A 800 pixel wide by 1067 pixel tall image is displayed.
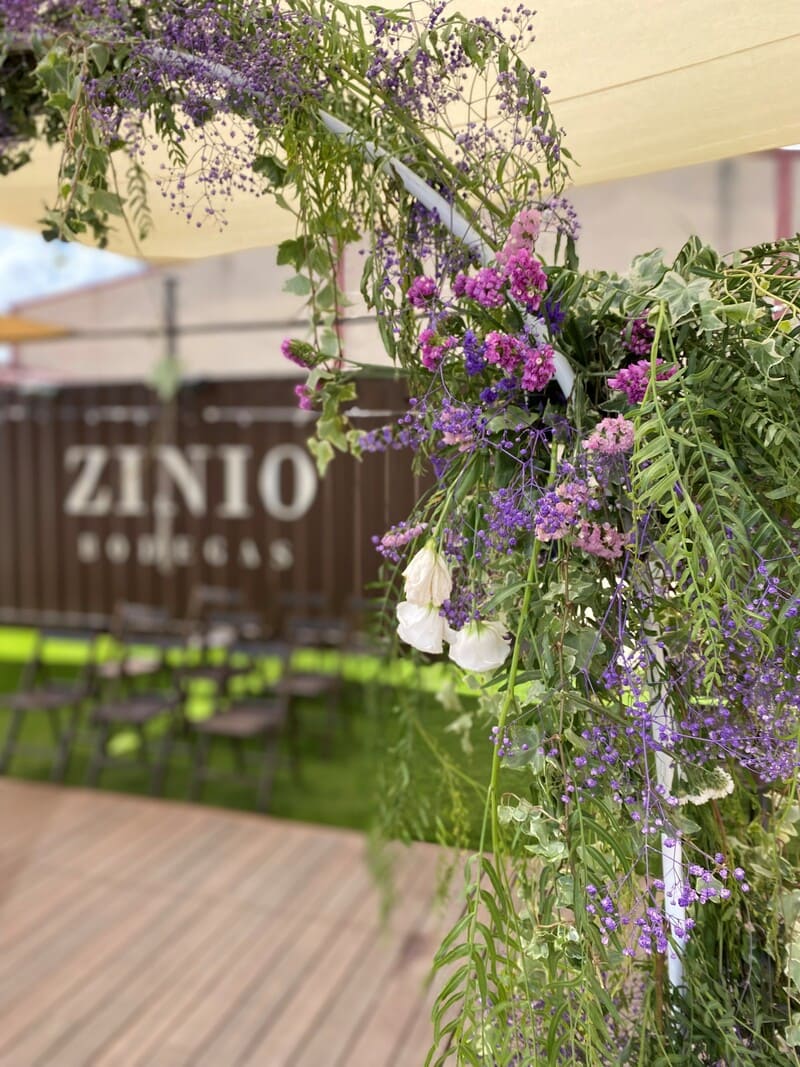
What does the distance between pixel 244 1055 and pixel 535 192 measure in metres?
2.45

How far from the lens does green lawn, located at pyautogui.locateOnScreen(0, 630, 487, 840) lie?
134cm

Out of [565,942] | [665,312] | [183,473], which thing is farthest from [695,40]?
[183,473]

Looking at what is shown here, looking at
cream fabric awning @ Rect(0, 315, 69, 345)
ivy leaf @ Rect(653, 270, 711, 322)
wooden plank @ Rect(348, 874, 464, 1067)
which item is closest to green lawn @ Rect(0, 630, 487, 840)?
wooden plank @ Rect(348, 874, 464, 1067)

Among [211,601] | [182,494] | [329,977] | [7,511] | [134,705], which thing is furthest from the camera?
[7,511]

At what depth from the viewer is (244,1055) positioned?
8.04ft

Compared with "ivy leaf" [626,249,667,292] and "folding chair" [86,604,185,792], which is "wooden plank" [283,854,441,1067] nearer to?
"folding chair" [86,604,185,792]

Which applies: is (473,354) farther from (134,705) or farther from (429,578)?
(134,705)

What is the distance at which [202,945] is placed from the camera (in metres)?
3.03

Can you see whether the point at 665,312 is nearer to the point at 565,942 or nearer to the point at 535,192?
the point at 535,192

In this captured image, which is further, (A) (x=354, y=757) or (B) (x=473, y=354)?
(A) (x=354, y=757)

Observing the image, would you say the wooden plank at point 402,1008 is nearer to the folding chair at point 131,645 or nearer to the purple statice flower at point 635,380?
the purple statice flower at point 635,380

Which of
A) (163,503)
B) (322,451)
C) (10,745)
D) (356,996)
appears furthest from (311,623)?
(322,451)

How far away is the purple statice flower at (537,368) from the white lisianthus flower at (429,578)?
0.20m

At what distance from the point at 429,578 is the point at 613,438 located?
24 centimetres
